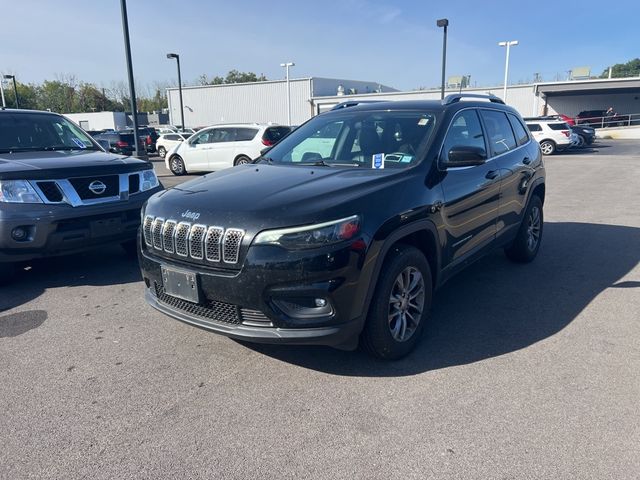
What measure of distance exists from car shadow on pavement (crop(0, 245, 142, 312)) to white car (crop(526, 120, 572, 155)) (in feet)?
71.4

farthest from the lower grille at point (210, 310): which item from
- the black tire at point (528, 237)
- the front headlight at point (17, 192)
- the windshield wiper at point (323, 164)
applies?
the black tire at point (528, 237)

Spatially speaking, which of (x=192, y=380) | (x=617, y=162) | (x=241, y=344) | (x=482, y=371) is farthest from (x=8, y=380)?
(x=617, y=162)

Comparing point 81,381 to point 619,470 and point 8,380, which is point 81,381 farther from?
point 619,470

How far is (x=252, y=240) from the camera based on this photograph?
2.86 meters

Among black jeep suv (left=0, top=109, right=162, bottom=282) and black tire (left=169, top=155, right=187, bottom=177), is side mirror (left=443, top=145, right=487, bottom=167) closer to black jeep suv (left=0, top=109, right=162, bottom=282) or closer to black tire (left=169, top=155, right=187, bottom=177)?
black jeep suv (left=0, top=109, right=162, bottom=282)

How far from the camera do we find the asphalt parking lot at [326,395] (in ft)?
8.02

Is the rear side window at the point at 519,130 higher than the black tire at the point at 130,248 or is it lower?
higher

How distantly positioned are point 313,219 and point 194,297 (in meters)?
0.94

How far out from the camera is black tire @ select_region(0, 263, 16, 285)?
4850mm

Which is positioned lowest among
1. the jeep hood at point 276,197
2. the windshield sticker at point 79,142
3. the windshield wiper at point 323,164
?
the jeep hood at point 276,197

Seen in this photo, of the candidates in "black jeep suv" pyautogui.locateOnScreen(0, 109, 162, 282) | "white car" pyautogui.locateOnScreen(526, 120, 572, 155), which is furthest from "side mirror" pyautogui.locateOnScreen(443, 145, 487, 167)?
"white car" pyautogui.locateOnScreen(526, 120, 572, 155)

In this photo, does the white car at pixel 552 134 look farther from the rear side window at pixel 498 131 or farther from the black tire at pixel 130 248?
the black tire at pixel 130 248

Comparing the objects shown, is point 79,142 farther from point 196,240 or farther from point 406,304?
point 406,304

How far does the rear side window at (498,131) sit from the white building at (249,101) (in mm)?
40268
